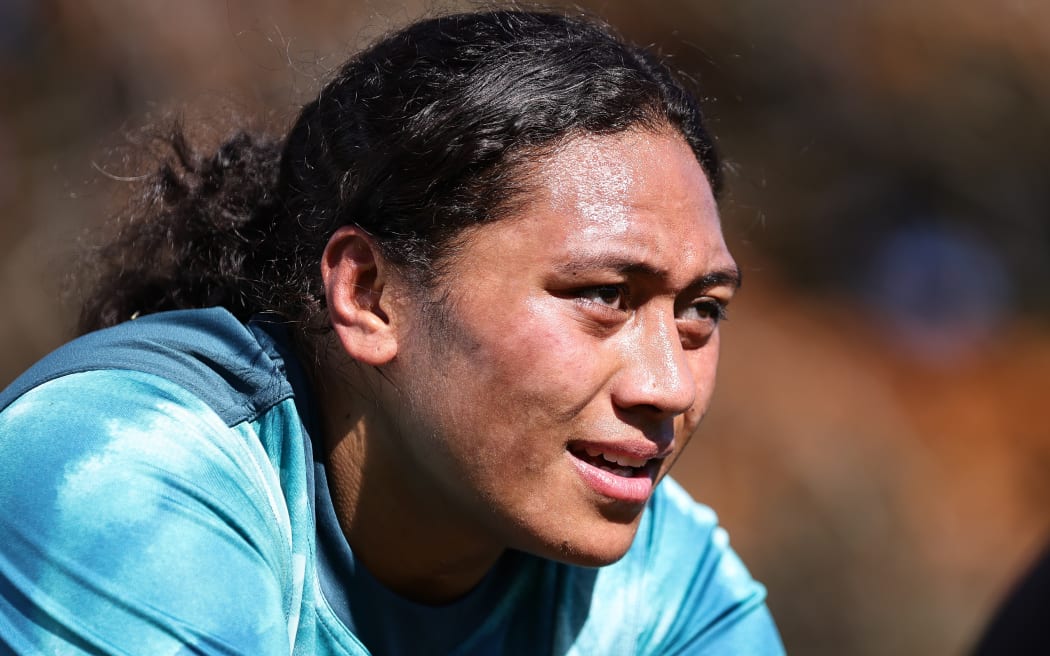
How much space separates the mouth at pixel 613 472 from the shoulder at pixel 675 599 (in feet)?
1.49

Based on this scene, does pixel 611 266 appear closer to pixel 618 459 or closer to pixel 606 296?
pixel 606 296

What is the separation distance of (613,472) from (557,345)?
275 millimetres

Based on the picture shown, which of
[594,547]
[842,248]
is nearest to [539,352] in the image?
[594,547]

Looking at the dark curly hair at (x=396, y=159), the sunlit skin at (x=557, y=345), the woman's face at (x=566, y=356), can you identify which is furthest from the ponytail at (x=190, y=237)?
the woman's face at (x=566, y=356)

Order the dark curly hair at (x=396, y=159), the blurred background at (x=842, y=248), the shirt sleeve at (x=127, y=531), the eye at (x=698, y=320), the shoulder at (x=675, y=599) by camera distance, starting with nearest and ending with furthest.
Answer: the shirt sleeve at (x=127, y=531) < the dark curly hair at (x=396, y=159) < the eye at (x=698, y=320) < the shoulder at (x=675, y=599) < the blurred background at (x=842, y=248)

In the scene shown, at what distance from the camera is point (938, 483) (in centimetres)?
634

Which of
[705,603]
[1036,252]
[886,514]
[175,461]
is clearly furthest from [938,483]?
[175,461]

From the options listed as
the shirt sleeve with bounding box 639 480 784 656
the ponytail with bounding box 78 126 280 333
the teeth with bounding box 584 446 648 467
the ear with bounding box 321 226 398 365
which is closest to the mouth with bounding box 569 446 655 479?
the teeth with bounding box 584 446 648 467

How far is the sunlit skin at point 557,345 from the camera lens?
217cm

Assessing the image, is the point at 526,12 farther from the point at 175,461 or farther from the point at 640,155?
the point at 175,461

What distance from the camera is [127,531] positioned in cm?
192

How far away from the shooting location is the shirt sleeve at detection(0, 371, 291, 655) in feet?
6.19

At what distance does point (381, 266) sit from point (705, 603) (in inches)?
41.2

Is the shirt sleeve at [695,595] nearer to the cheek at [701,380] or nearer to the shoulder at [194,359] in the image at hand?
the cheek at [701,380]
